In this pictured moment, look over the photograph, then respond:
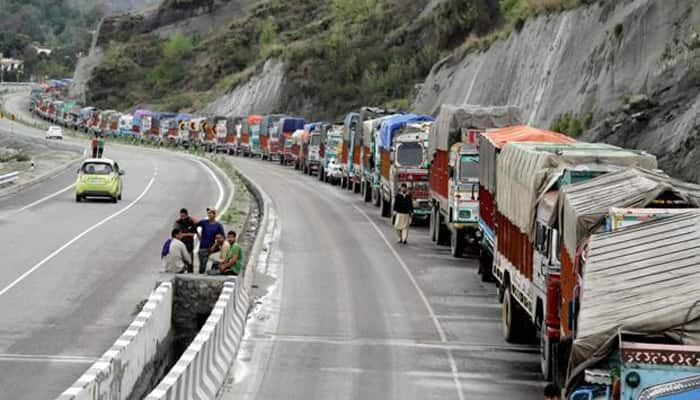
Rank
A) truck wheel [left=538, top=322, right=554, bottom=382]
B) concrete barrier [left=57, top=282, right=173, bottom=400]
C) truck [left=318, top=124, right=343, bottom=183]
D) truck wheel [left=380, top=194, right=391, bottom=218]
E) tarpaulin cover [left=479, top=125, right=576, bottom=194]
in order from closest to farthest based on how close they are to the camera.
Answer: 1. concrete barrier [left=57, top=282, right=173, bottom=400]
2. truck wheel [left=538, top=322, right=554, bottom=382]
3. tarpaulin cover [left=479, top=125, right=576, bottom=194]
4. truck wheel [left=380, top=194, right=391, bottom=218]
5. truck [left=318, top=124, right=343, bottom=183]

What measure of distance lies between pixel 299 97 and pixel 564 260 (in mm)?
105551

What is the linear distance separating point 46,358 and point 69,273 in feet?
29.1

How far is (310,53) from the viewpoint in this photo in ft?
410

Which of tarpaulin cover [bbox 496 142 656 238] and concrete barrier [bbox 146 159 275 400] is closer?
concrete barrier [bbox 146 159 275 400]

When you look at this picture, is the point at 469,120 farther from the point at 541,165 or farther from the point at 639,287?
the point at 639,287

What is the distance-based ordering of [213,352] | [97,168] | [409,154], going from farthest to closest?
1. [97,168]
2. [409,154]
3. [213,352]

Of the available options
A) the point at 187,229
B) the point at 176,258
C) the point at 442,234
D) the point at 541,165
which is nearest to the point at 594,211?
the point at 541,165

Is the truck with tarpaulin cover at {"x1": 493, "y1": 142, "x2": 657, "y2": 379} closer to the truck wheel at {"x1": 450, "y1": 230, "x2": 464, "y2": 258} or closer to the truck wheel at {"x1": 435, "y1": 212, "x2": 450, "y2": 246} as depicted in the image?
the truck wheel at {"x1": 450, "y1": 230, "x2": 464, "y2": 258}

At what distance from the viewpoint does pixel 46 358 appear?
62.2 feet

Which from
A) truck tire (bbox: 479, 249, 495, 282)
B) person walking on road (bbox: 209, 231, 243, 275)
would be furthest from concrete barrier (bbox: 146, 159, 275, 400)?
truck tire (bbox: 479, 249, 495, 282)

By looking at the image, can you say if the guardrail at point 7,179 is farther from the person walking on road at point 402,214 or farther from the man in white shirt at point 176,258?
the man in white shirt at point 176,258

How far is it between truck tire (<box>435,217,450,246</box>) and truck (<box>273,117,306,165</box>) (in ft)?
164

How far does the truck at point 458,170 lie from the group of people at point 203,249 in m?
7.41

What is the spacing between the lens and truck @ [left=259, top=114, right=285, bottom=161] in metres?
92.2
